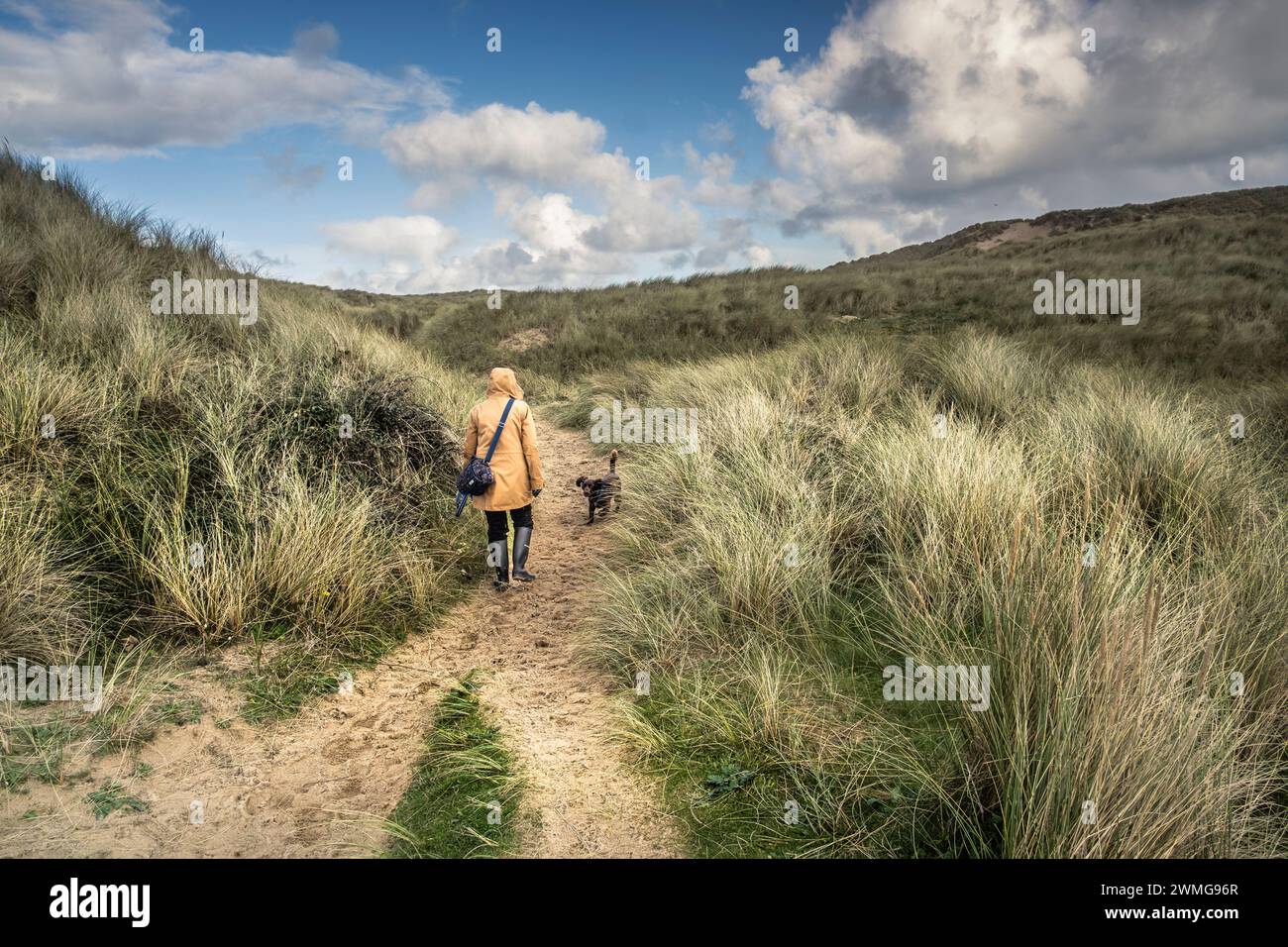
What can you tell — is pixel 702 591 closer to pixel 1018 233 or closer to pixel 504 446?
pixel 504 446

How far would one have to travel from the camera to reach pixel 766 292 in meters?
21.4

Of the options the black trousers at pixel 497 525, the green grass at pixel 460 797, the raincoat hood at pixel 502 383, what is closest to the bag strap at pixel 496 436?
the raincoat hood at pixel 502 383

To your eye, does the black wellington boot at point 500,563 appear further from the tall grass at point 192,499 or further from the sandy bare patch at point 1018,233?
the sandy bare patch at point 1018,233

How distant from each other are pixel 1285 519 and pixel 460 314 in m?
21.8

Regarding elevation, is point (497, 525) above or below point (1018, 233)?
below

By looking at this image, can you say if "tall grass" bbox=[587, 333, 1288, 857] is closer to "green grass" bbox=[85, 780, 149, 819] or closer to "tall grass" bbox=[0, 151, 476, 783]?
"tall grass" bbox=[0, 151, 476, 783]

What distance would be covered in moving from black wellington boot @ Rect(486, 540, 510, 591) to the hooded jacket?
0.38 meters

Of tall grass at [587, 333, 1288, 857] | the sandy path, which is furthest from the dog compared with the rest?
the sandy path

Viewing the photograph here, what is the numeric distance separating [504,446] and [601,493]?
1734mm

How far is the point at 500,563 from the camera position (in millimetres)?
5934

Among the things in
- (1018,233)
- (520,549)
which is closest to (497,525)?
(520,549)

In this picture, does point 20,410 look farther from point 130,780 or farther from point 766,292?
point 766,292

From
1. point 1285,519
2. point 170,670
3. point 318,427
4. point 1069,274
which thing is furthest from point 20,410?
point 1069,274

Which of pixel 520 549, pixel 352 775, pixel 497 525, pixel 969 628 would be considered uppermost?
pixel 497 525
